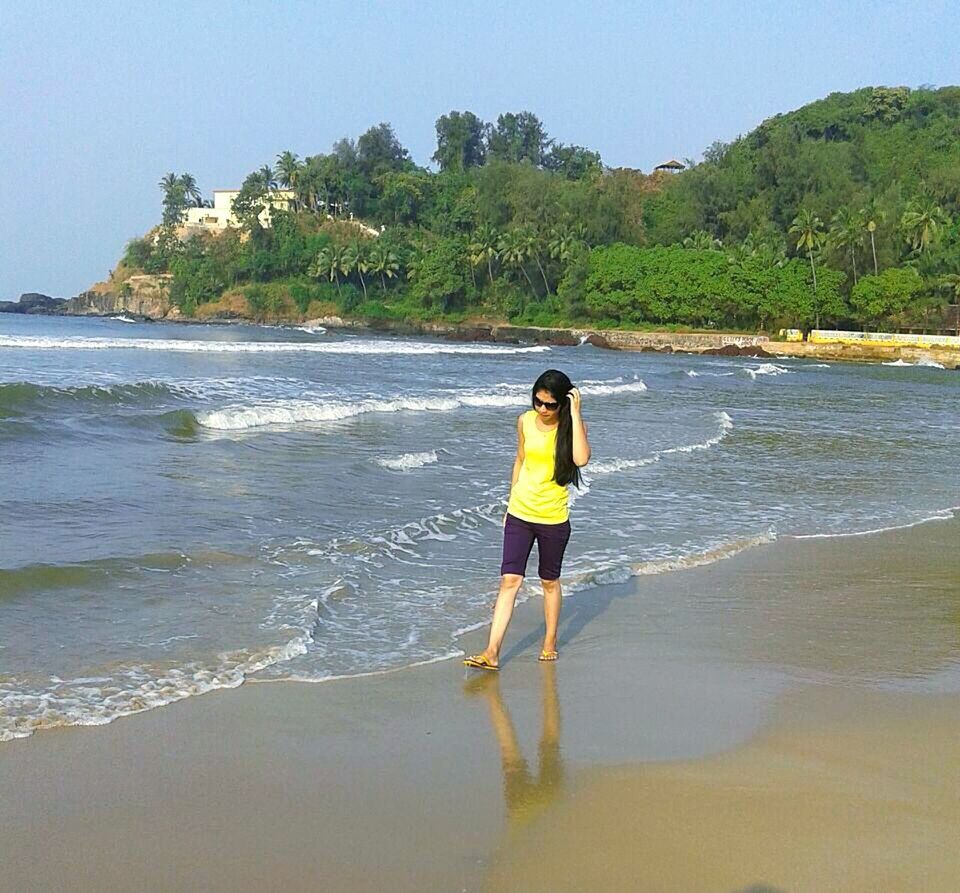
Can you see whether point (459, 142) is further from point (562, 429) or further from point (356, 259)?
point (562, 429)

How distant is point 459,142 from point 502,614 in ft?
Result: 406

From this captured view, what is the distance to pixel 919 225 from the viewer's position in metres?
72.9

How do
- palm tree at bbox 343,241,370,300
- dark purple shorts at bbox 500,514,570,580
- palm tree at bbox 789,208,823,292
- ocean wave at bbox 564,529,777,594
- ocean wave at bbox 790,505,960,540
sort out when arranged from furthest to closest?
palm tree at bbox 343,241,370,300 < palm tree at bbox 789,208,823,292 < ocean wave at bbox 790,505,960,540 < ocean wave at bbox 564,529,777,594 < dark purple shorts at bbox 500,514,570,580

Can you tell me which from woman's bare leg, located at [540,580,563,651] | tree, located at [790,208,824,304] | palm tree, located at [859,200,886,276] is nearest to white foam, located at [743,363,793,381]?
palm tree, located at [859,200,886,276]

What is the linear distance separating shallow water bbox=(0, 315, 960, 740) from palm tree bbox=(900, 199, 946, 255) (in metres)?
54.0

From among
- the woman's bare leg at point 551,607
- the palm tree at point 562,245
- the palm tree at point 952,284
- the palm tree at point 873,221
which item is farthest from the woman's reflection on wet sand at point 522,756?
the palm tree at point 562,245

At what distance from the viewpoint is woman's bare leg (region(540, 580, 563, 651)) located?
5.77m

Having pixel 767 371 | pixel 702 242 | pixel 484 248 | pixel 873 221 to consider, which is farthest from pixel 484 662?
pixel 484 248

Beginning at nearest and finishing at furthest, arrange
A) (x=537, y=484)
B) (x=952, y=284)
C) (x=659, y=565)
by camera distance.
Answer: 1. (x=537, y=484)
2. (x=659, y=565)
3. (x=952, y=284)

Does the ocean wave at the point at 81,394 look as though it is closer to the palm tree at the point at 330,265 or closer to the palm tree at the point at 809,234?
the palm tree at the point at 809,234

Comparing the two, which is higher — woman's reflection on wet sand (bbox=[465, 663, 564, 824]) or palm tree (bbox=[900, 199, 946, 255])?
palm tree (bbox=[900, 199, 946, 255])

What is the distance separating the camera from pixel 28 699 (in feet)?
16.1

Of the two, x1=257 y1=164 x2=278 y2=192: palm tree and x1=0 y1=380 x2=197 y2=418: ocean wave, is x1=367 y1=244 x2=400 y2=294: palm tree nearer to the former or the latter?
x1=257 y1=164 x2=278 y2=192: palm tree

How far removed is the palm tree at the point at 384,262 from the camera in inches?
3890
